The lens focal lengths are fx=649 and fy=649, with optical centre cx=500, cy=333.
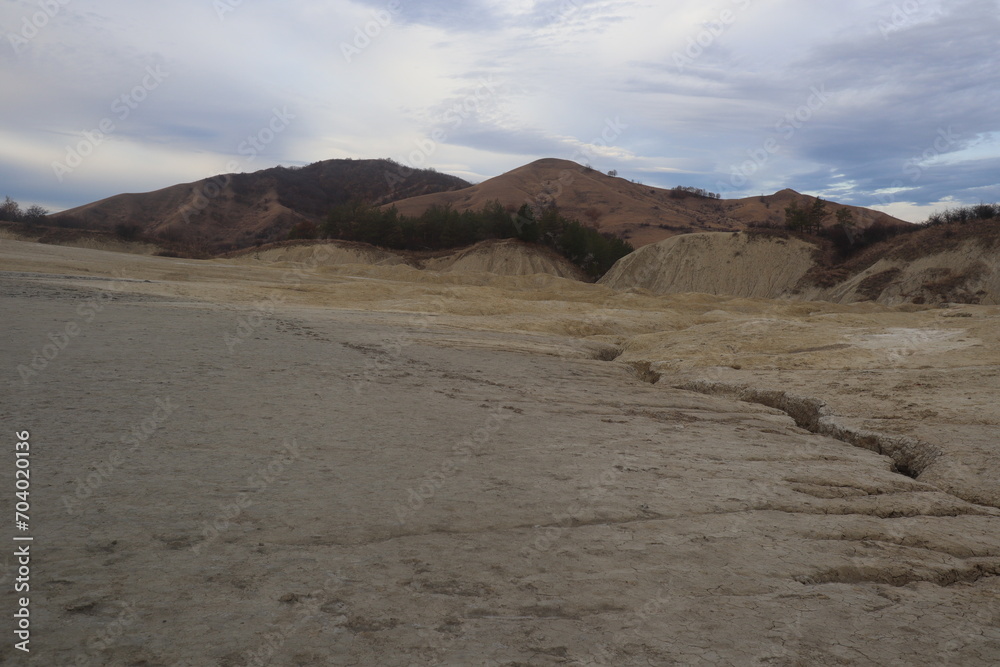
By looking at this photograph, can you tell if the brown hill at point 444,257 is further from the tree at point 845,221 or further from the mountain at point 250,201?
the mountain at point 250,201

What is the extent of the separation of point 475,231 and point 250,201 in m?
63.2

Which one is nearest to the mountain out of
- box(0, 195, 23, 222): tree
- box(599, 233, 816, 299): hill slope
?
box(0, 195, 23, 222): tree

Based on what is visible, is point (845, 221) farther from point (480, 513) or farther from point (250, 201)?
point (250, 201)

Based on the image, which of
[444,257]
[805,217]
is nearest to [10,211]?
[444,257]

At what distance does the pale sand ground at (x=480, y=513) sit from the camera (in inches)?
113

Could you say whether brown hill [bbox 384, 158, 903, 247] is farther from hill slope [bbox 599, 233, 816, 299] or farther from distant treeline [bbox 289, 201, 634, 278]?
hill slope [bbox 599, 233, 816, 299]

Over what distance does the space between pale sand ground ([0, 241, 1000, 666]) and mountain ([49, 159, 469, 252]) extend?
7083 cm

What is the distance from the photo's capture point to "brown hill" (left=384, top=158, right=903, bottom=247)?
83.6m

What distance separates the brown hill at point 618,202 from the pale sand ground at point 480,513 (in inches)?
2682

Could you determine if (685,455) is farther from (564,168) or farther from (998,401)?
(564,168)

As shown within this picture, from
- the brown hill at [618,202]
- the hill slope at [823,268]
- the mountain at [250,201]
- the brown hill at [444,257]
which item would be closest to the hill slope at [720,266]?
the hill slope at [823,268]

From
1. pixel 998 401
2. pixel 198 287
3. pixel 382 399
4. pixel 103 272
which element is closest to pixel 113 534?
pixel 382 399

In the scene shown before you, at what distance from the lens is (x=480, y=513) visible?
4246 millimetres

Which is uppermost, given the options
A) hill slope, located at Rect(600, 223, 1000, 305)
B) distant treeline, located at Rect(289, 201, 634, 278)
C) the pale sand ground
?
distant treeline, located at Rect(289, 201, 634, 278)
